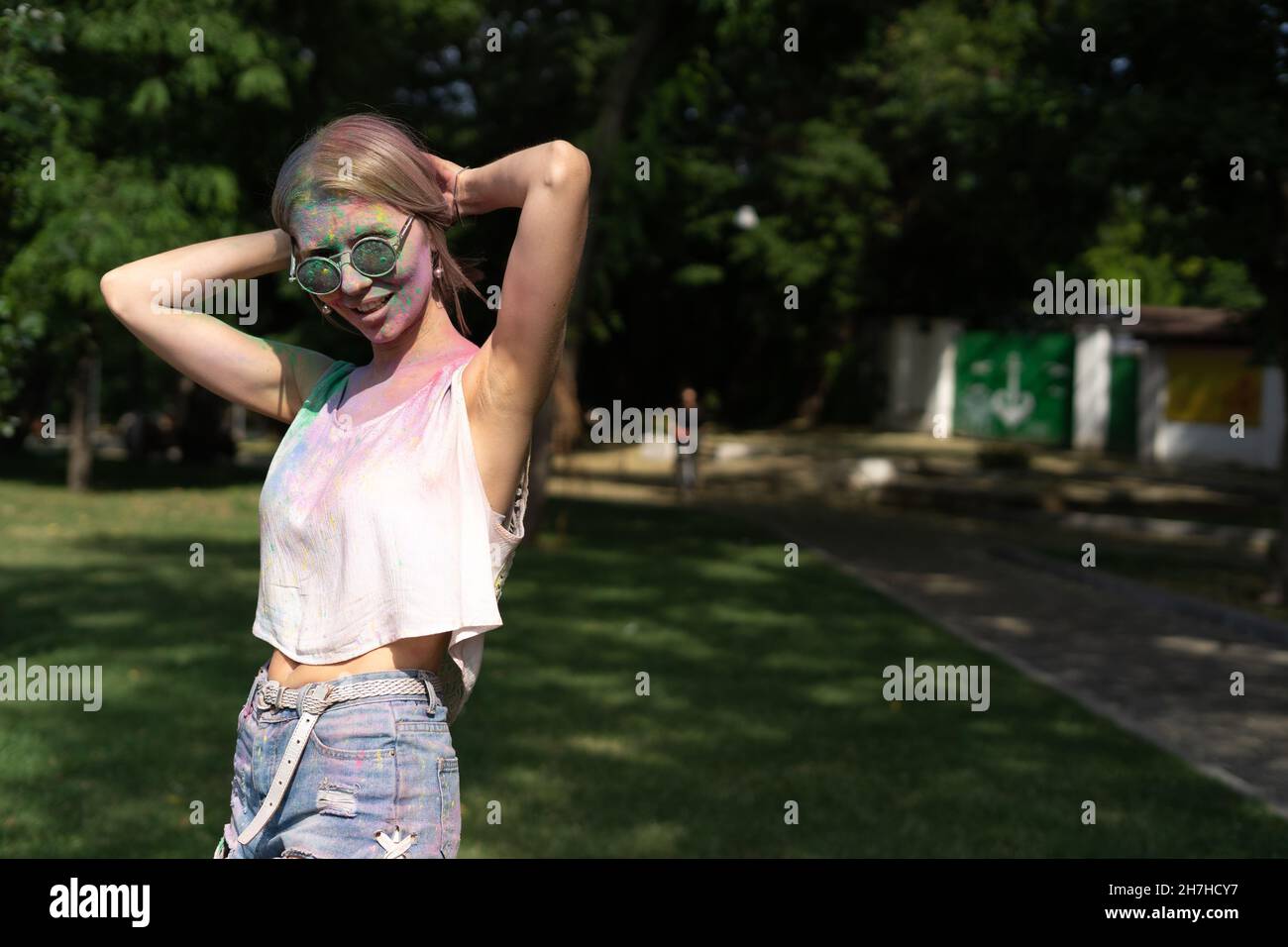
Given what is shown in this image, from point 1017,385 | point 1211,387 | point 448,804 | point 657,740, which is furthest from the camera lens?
point 1017,385

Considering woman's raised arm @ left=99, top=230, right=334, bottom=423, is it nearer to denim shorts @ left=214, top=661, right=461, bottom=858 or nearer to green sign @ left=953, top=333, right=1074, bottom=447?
denim shorts @ left=214, top=661, right=461, bottom=858

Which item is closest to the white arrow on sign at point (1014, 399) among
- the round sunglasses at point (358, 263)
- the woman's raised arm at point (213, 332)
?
Result: the woman's raised arm at point (213, 332)

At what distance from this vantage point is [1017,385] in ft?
124

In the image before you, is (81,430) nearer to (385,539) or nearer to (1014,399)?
(1014,399)

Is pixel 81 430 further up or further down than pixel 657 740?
further up

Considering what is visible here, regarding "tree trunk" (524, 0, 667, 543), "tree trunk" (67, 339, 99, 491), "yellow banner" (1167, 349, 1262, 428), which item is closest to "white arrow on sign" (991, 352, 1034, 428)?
"yellow banner" (1167, 349, 1262, 428)

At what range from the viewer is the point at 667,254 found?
3703cm

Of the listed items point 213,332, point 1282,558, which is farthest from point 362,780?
point 1282,558

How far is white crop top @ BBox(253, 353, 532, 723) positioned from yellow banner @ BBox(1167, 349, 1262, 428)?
35.3 metres

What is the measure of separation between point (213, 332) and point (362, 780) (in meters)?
0.89

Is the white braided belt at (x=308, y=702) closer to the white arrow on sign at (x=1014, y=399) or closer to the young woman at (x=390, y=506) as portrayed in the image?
the young woman at (x=390, y=506)
